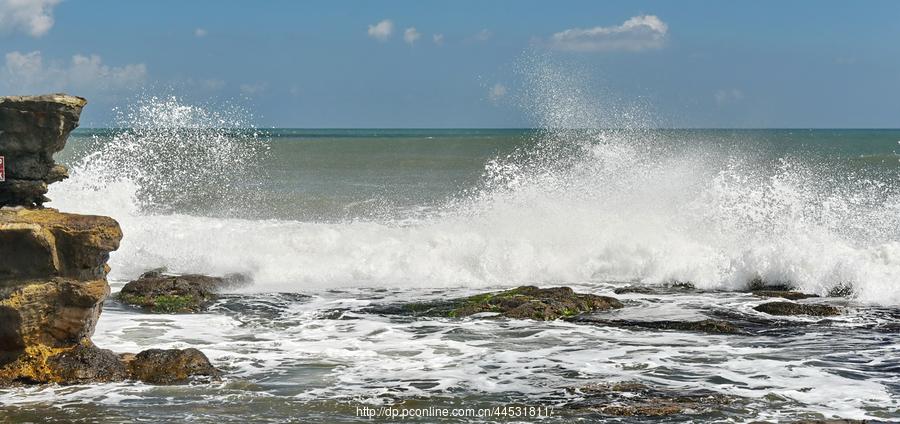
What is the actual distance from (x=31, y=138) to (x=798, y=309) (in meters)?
10.2

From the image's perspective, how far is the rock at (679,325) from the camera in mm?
13578

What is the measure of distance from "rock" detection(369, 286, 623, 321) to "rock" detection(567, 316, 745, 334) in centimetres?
51

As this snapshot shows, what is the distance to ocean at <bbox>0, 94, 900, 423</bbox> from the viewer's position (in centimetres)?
1013

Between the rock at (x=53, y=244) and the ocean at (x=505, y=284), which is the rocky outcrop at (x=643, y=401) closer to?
the ocean at (x=505, y=284)

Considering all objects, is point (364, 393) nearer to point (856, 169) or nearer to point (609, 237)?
point (609, 237)

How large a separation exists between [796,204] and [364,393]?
1332cm

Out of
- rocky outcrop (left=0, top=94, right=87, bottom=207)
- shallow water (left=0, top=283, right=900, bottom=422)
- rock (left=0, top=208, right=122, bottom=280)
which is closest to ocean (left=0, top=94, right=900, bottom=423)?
shallow water (left=0, top=283, right=900, bottom=422)

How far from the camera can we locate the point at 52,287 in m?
10.4

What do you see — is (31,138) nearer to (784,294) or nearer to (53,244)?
(53,244)

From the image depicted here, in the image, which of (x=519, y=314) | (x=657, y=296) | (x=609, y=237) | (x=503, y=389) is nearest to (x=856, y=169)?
(x=609, y=237)

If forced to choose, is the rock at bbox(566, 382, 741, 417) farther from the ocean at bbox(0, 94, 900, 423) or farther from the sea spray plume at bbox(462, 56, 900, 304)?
the sea spray plume at bbox(462, 56, 900, 304)

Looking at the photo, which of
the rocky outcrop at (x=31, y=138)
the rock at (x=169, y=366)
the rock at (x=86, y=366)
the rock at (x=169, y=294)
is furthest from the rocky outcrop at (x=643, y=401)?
the rock at (x=169, y=294)

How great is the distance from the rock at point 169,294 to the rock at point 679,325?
219 inches

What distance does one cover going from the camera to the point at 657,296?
54.7 feet
